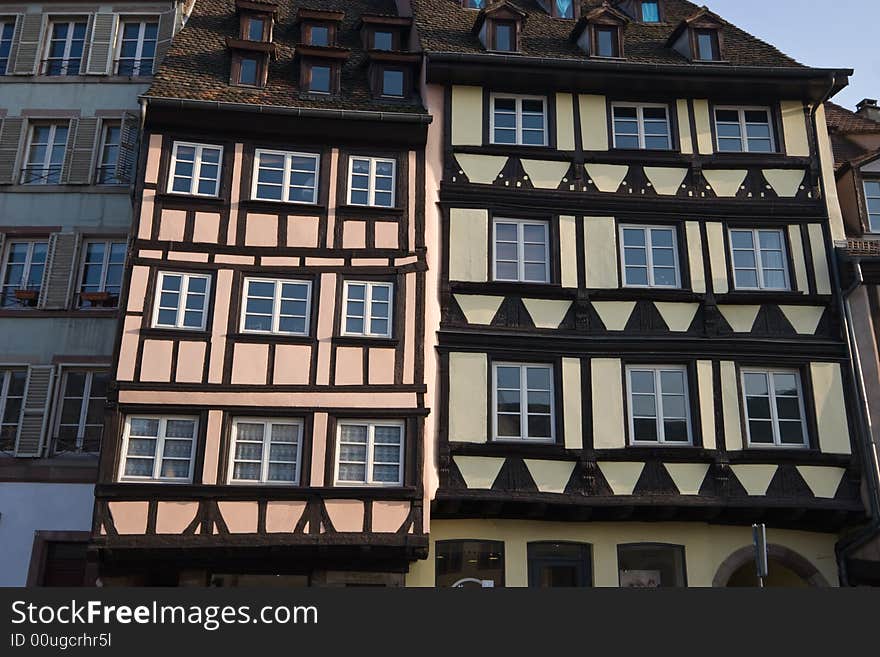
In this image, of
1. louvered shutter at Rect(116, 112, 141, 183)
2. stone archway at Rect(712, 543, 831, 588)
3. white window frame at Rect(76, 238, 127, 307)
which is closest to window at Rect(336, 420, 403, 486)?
white window frame at Rect(76, 238, 127, 307)

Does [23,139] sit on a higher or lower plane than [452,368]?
higher

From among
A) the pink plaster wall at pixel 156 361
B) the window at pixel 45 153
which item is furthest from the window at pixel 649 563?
the window at pixel 45 153

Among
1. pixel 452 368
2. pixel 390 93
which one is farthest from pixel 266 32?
pixel 452 368

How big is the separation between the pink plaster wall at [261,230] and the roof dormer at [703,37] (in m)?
9.21

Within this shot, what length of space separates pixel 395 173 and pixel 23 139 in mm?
7745

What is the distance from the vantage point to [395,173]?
17.5 m

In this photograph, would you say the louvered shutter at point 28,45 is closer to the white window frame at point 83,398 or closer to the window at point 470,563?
the white window frame at point 83,398

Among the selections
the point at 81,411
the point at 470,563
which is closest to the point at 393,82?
the point at 81,411

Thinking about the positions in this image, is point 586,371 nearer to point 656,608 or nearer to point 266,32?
point 656,608

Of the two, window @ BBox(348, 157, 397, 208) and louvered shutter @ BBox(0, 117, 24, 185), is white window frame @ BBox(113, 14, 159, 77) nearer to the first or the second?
louvered shutter @ BBox(0, 117, 24, 185)

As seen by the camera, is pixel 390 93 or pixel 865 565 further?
pixel 390 93

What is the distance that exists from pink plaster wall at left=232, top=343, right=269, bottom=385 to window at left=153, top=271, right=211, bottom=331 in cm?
81

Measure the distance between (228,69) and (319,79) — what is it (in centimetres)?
179

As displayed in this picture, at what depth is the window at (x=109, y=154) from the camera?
18734 mm
